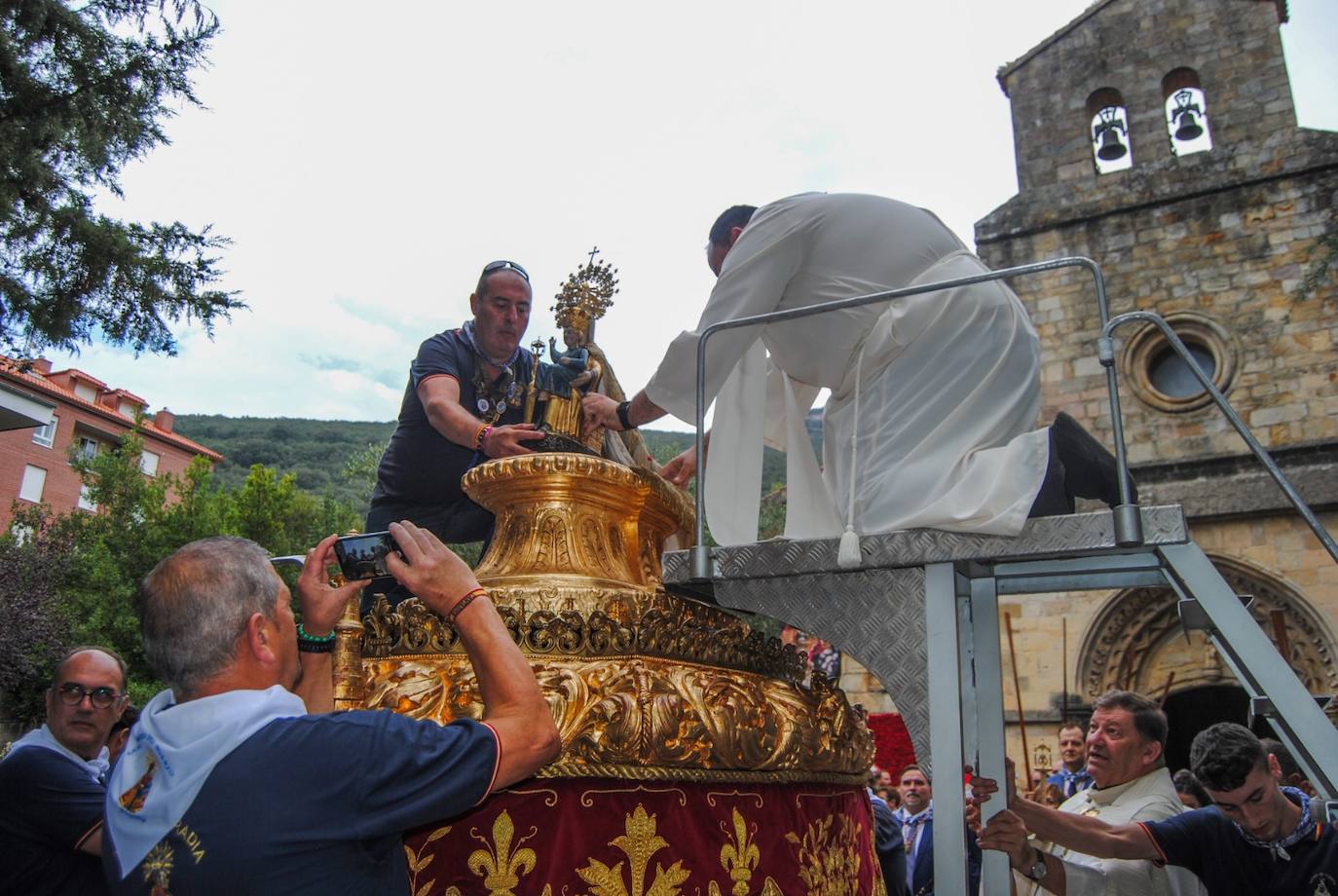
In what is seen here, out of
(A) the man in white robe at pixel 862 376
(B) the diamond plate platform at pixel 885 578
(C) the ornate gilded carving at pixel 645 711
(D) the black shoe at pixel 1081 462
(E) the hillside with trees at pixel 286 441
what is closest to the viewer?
(C) the ornate gilded carving at pixel 645 711

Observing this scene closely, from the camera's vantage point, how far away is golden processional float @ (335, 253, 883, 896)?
2.14 meters

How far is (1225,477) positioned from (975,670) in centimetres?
1433

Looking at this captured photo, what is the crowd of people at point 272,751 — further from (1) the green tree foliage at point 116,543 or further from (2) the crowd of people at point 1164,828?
(1) the green tree foliage at point 116,543

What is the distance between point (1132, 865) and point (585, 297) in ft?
9.45

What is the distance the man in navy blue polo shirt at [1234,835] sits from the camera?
3422mm

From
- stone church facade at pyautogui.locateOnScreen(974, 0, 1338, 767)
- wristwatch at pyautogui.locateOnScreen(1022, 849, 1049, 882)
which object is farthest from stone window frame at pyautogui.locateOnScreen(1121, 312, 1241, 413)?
wristwatch at pyautogui.locateOnScreen(1022, 849, 1049, 882)

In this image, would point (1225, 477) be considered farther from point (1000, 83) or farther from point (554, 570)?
point (554, 570)

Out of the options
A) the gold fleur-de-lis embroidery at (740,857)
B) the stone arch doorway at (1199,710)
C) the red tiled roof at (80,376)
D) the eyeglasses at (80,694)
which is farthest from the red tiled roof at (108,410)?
the gold fleur-de-lis embroidery at (740,857)

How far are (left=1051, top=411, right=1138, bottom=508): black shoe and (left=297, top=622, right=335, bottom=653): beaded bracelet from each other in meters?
2.05

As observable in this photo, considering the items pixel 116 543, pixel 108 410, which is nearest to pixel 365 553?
pixel 116 543

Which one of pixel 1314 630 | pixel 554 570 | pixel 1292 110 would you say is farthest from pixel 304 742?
pixel 1292 110

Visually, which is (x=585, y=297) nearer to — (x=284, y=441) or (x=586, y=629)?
(x=586, y=629)

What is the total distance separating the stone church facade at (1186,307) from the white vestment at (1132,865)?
37.4ft

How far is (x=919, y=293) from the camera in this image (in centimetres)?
299
